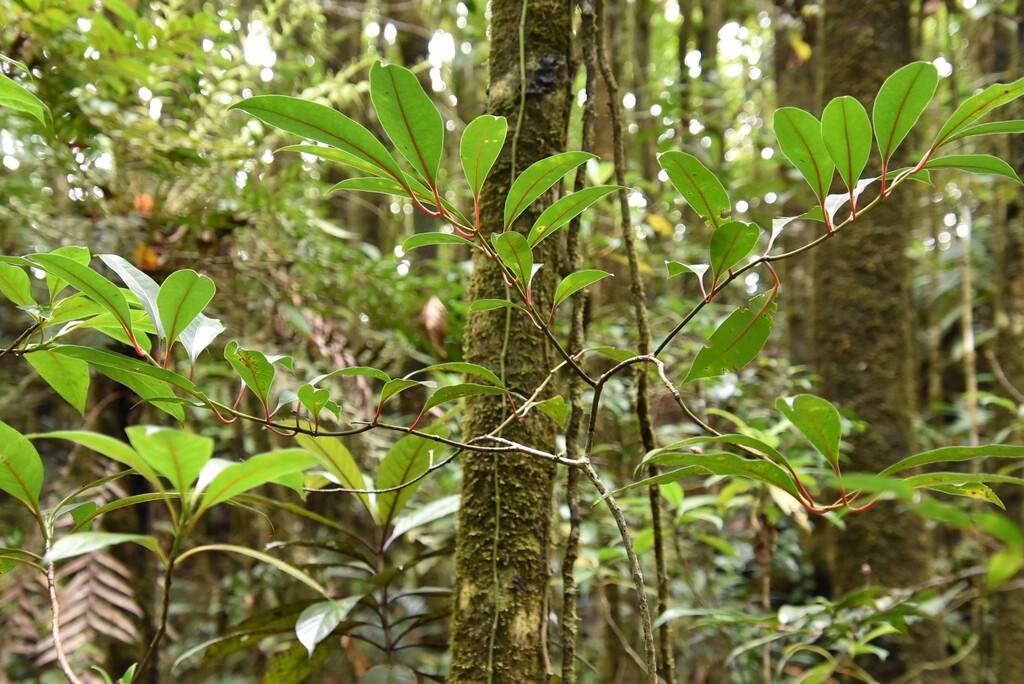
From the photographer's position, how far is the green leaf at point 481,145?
1.78 ft

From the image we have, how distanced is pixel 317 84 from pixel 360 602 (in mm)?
1695

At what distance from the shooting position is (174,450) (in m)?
0.48

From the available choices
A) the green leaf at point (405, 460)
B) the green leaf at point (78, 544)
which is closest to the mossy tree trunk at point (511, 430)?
the green leaf at point (405, 460)

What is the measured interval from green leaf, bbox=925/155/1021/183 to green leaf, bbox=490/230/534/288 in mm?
349

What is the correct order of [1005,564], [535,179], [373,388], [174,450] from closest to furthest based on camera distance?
[1005,564] → [174,450] → [535,179] → [373,388]

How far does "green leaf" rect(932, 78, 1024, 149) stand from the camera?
51 centimetres

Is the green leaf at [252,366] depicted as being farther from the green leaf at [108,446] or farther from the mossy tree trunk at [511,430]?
the mossy tree trunk at [511,430]

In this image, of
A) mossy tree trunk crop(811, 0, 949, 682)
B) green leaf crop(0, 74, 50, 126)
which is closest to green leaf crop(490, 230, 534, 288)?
green leaf crop(0, 74, 50, 126)

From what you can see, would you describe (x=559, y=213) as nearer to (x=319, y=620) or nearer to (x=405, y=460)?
(x=405, y=460)

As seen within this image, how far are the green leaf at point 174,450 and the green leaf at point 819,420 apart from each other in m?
0.44

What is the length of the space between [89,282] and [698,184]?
533 mm

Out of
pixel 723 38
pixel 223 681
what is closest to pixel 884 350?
pixel 223 681

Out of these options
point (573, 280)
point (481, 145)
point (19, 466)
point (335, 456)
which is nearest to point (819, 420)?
point (573, 280)

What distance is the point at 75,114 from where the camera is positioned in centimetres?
142
